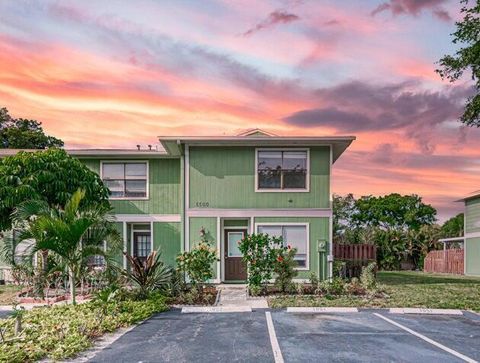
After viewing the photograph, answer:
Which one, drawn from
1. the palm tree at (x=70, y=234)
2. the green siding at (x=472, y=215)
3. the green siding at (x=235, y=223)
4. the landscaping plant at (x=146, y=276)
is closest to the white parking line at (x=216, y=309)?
the landscaping plant at (x=146, y=276)

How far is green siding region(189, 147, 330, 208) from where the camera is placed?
16734 mm

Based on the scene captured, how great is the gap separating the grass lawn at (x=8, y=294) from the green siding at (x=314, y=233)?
824 centimetres

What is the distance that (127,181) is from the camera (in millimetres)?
17703

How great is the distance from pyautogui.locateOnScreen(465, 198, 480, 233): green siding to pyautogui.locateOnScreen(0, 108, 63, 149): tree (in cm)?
2948

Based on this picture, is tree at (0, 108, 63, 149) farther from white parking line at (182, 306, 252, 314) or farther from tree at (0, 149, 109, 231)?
white parking line at (182, 306, 252, 314)

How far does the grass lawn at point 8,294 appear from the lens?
12913mm

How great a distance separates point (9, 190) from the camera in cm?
1434

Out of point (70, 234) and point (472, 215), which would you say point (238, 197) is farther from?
point (472, 215)

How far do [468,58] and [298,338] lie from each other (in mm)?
13655

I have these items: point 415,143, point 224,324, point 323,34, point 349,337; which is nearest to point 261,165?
point 323,34

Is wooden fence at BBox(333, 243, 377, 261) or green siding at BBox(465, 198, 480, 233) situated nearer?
wooden fence at BBox(333, 243, 377, 261)

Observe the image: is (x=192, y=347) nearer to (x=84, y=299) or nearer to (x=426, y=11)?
(x=84, y=299)

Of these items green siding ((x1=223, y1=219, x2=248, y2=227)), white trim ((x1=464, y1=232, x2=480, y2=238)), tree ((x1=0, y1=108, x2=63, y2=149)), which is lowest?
white trim ((x1=464, y1=232, x2=480, y2=238))

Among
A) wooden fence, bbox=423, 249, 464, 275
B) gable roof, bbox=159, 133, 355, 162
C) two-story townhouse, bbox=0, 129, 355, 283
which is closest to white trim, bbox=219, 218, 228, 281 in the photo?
two-story townhouse, bbox=0, 129, 355, 283
